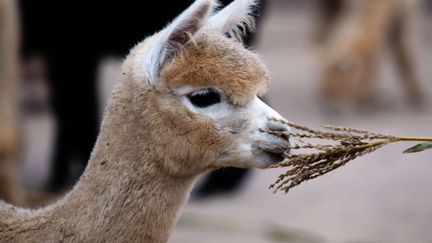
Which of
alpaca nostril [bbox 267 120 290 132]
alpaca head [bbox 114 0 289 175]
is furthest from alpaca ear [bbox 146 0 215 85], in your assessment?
alpaca nostril [bbox 267 120 290 132]

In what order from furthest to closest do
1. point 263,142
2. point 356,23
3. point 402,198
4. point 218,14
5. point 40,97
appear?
point 40,97 → point 356,23 → point 402,198 → point 218,14 → point 263,142

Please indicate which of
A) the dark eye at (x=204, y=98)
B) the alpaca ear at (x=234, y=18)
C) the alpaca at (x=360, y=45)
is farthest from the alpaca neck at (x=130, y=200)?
the alpaca at (x=360, y=45)

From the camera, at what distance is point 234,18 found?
13.4ft

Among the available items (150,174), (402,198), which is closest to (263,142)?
(150,174)

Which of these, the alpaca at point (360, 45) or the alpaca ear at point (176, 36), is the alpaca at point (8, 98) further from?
the alpaca at point (360, 45)

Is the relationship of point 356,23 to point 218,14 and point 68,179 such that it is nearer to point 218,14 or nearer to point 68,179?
point 68,179

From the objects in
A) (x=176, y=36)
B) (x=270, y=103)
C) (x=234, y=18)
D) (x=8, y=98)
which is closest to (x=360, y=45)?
(x=270, y=103)

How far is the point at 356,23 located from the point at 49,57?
3481 mm

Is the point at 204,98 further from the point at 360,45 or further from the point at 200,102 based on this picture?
the point at 360,45

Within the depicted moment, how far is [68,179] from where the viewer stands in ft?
27.8

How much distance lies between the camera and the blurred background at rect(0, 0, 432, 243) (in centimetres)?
706

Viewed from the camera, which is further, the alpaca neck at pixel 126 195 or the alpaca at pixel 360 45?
the alpaca at pixel 360 45

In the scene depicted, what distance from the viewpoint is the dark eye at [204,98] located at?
3807 mm

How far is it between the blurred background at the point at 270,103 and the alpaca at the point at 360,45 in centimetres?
1
